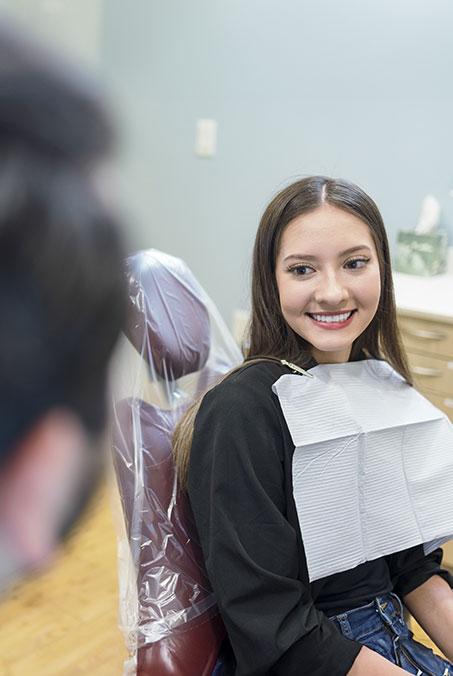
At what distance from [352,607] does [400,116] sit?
5.87 ft

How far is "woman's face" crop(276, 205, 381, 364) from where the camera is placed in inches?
42.3

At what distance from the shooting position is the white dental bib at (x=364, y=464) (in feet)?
3.39

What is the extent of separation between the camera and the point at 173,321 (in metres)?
1.21

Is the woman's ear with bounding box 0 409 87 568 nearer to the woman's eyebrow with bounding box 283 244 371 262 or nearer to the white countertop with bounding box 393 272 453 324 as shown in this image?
the woman's eyebrow with bounding box 283 244 371 262

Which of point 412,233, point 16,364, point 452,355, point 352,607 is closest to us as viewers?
point 16,364

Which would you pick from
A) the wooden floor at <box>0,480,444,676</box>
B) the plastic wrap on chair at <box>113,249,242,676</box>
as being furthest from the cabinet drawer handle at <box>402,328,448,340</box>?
the plastic wrap on chair at <box>113,249,242,676</box>

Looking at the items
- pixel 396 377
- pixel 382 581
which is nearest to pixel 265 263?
pixel 396 377

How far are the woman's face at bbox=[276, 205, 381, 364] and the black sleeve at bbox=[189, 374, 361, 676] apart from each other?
0.54 ft

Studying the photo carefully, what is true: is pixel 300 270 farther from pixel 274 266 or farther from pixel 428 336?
pixel 428 336

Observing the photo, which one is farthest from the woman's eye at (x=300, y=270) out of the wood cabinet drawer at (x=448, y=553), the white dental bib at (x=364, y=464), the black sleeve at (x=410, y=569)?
the wood cabinet drawer at (x=448, y=553)

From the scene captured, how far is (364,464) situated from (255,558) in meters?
0.23

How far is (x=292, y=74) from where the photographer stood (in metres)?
2.65

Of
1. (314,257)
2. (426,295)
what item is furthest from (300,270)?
(426,295)

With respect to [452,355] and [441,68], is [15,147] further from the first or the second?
[441,68]
